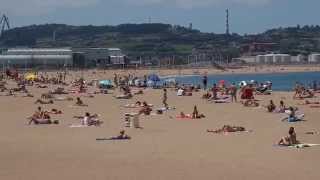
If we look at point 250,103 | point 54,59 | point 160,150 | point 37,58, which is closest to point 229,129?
point 160,150

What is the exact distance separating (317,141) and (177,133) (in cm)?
366

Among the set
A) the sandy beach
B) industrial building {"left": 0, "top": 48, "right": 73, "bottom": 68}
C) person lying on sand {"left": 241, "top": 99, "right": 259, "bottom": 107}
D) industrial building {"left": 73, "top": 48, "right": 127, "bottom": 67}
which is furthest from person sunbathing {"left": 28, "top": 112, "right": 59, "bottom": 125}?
industrial building {"left": 73, "top": 48, "right": 127, "bottom": 67}

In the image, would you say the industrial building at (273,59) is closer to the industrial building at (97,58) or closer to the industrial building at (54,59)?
the industrial building at (97,58)

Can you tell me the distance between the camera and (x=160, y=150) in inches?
539

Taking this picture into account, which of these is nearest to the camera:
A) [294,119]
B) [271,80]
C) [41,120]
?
[41,120]

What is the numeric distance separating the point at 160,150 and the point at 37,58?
91981 millimetres

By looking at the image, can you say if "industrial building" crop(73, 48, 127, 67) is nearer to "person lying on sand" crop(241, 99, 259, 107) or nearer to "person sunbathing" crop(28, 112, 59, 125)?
"person lying on sand" crop(241, 99, 259, 107)

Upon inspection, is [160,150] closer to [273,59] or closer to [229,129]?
[229,129]

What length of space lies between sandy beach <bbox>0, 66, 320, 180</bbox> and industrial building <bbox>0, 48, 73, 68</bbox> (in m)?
80.3

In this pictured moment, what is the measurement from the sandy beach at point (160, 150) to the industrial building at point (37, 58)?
8029cm

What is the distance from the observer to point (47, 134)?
16938mm

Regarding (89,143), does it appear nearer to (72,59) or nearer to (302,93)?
(302,93)

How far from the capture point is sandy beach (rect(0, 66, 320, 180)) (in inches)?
426

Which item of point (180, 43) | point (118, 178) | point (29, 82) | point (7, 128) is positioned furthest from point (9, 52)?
point (118, 178)
